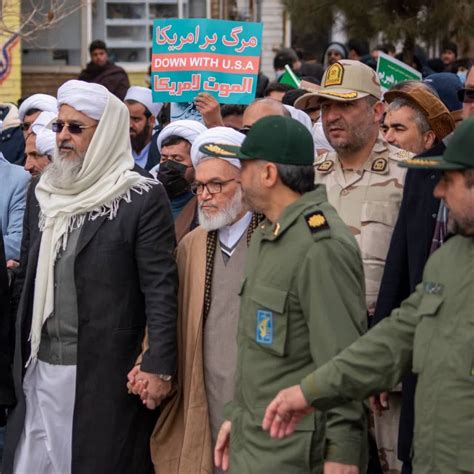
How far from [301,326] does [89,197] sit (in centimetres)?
183

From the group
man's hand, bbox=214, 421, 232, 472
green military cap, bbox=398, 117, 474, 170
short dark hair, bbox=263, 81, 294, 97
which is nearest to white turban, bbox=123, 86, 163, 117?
short dark hair, bbox=263, 81, 294, 97

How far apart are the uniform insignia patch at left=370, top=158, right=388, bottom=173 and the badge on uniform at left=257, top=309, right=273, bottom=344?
1743mm

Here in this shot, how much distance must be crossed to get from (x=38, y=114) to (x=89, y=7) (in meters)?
12.8

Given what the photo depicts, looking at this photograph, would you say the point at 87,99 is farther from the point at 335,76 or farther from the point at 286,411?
the point at 286,411

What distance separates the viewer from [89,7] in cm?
2206

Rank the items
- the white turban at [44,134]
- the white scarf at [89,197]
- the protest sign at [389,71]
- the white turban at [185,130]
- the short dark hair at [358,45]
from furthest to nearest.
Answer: the short dark hair at [358,45] → the protest sign at [389,71] → the white turban at [44,134] → the white turban at [185,130] → the white scarf at [89,197]

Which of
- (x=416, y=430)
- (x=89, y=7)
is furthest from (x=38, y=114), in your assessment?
(x=89, y=7)

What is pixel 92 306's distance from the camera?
6145mm

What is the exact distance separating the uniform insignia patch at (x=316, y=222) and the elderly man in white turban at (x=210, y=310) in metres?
1.24

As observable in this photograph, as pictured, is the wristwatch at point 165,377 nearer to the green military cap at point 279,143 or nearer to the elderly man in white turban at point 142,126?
the green military cap at point 279,143

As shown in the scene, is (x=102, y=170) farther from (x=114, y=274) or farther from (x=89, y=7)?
(x=89, y=7)

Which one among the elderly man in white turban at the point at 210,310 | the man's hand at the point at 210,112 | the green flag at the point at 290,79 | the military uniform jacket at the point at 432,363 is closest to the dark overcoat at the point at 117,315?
the elderly man in white turban at the point at 210,310

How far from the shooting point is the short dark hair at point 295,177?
4898 millimetres

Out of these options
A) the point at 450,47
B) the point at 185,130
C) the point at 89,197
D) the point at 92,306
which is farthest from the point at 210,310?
the point at 450,47
